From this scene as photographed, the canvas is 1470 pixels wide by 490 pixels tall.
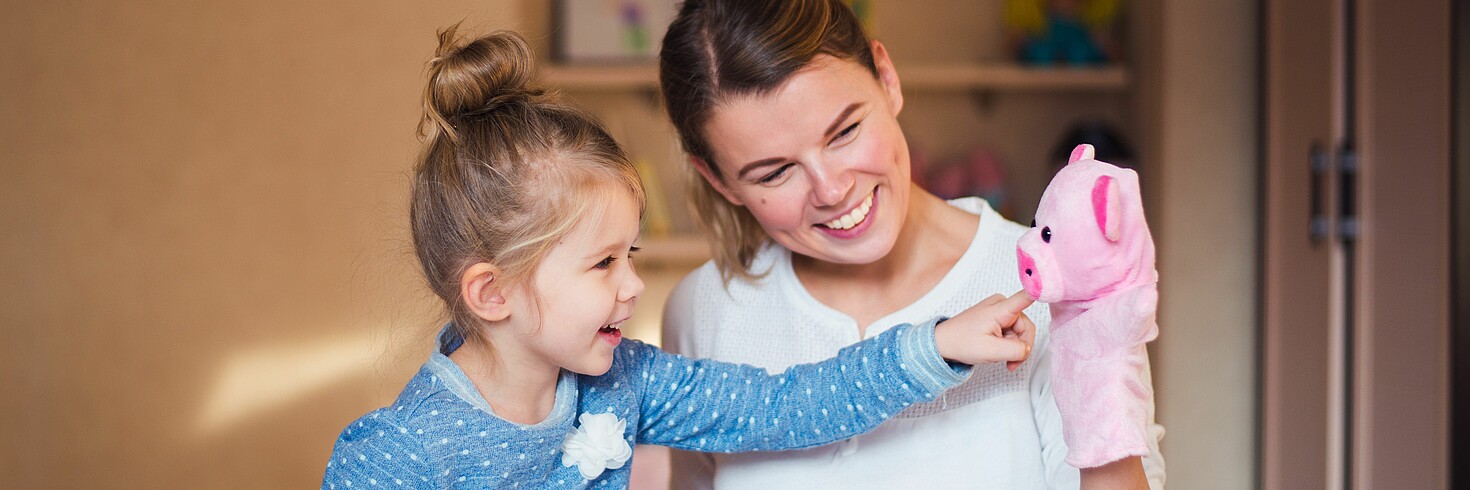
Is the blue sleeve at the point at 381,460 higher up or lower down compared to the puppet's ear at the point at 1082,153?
lower down

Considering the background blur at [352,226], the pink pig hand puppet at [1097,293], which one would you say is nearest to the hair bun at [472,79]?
the pink pig hand puppet at [1097,293]

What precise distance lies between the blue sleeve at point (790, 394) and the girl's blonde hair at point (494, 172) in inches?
9.6

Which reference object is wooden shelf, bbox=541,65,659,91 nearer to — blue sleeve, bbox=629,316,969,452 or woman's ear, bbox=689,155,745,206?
woman's ear, bbox=689,155,745,206

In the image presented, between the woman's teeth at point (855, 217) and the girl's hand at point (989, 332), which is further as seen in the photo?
the woman's teeth at point (855, 217)

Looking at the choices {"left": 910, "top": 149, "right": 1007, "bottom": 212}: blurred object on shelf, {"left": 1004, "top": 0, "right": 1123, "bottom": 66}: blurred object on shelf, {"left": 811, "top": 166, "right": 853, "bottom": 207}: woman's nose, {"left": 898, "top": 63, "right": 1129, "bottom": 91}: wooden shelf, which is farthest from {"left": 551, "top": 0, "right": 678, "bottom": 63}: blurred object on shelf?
{"left": 811, "top": 166, "right": 853, "bottom": 207}: woman's nose

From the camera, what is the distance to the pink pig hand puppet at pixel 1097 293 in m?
0.94

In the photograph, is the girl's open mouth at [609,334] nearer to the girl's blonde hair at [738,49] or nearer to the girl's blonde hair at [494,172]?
the girl's blonde hair at [494,172]

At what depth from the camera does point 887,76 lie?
1385mm

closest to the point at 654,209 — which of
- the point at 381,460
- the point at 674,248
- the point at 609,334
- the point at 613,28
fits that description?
the point at 674,248

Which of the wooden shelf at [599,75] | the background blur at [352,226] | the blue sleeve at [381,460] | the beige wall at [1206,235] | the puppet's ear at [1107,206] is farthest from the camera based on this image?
the wooden shelf at [599,75]

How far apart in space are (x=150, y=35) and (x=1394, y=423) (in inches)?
108

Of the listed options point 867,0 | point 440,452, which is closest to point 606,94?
point 867,0

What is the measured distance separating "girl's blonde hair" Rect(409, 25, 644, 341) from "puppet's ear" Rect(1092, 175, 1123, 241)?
473 millimetres

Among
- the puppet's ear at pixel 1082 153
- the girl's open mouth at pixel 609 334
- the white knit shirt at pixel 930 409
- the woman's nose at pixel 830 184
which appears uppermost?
the puppet's ear at pixel 1082 153
